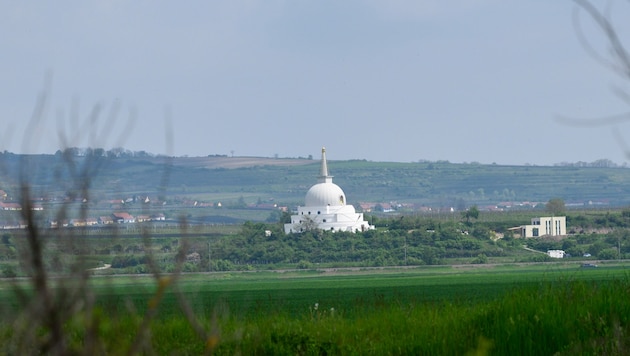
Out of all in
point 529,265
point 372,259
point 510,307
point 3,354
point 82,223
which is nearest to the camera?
point 82,223

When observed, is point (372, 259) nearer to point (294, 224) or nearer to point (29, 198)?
point (294, 224)

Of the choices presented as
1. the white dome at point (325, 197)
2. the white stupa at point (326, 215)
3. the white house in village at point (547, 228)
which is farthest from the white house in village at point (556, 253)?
the white dome at point (325, 197)

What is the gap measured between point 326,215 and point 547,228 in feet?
62.9

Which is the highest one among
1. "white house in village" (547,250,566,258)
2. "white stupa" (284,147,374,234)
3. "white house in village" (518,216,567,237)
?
"white stupa" (284,147,374,234)

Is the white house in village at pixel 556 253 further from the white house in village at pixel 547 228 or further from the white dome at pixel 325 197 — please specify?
the white dome at pixel 325 197

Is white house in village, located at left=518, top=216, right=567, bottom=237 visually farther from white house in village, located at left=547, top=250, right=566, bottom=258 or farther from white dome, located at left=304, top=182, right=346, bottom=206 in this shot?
white dome, located at left=304, top=182, right=346, bottom=206

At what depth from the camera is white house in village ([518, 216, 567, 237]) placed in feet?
383

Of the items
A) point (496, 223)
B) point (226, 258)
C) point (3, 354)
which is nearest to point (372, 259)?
point (226, 258)

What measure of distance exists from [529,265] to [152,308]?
90.4 meters

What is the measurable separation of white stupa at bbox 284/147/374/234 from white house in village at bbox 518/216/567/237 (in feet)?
44.0

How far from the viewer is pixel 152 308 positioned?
5.54m

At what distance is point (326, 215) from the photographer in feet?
385

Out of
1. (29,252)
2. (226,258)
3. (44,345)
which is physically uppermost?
(29,252)

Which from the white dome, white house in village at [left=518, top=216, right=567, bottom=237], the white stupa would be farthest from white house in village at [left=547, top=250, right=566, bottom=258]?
the white dome
